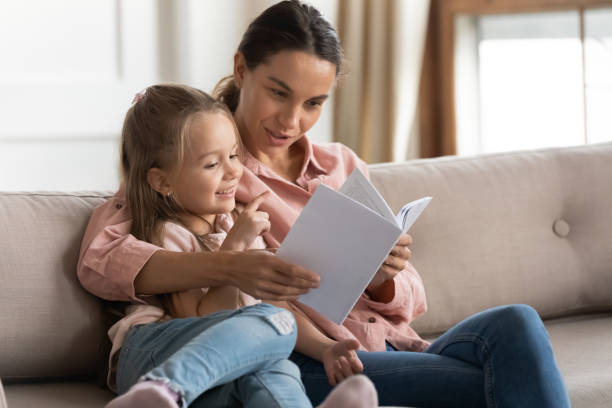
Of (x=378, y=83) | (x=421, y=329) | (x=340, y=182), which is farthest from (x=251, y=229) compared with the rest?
(x=378, y=83)

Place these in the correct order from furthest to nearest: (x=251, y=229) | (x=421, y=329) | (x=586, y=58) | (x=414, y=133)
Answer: (x=414, y=133) → (x=586, y=58) → (x=421, y=329) → (x=251, y=229)

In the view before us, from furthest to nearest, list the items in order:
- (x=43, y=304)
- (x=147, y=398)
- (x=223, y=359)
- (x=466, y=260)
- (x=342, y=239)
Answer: (x=466, y=260)
(x=43, y=304)
(x=342, y=239)
(x=223, y=359)
(x=147, y=398)

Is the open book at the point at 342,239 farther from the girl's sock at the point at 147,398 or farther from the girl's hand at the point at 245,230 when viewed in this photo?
the girl's sock at the point at 147,398

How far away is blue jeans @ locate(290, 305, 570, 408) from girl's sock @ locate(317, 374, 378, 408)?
36 cm

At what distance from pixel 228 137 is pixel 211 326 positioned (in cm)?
42

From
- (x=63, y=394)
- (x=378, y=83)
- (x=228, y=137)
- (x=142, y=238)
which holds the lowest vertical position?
(x=63, y=394)

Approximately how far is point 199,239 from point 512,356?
1.92 feet

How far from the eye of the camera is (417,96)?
3.15 metres

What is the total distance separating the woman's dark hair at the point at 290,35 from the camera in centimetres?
163

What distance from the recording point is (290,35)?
164cm

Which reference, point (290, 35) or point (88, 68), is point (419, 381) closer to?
point (290, 35)

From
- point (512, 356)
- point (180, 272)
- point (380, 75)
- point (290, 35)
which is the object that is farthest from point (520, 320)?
point (380, 75)

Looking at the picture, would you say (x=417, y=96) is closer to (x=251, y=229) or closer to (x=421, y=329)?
(x=421, y=329)

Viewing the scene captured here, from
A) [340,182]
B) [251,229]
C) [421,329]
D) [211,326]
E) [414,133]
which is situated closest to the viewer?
[211,326]
